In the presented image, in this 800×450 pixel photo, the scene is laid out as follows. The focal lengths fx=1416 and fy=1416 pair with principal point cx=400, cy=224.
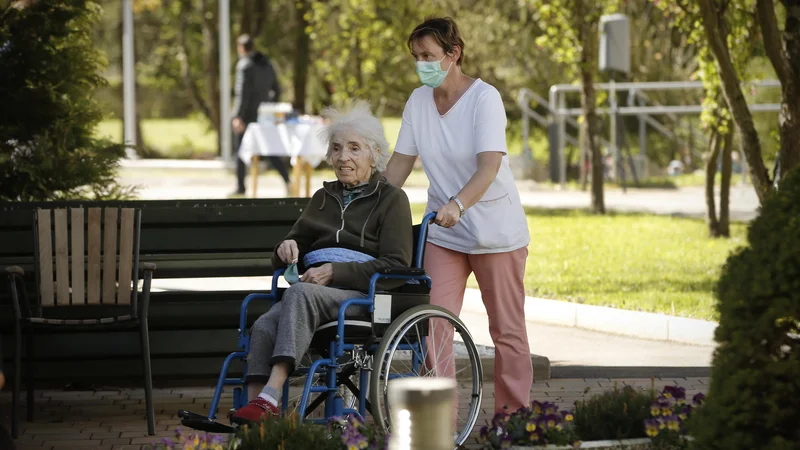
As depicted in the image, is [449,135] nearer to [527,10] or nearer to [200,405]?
[200,405]

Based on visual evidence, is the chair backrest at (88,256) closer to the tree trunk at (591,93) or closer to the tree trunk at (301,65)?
the tree trunk at (591,93)

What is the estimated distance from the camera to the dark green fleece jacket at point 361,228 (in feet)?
17.9

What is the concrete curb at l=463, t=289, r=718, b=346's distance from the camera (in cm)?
891

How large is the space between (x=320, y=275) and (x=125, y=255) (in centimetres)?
126

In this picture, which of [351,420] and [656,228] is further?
[656,228]

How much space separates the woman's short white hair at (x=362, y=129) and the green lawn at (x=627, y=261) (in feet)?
11.5

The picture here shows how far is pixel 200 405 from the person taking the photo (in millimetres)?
6844

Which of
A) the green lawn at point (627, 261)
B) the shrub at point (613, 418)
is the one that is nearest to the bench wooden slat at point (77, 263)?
the shrub at point (613, 418)

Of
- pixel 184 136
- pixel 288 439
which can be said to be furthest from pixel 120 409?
pixel 184 136

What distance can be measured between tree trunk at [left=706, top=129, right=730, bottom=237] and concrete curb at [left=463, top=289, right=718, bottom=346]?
489 centimetres

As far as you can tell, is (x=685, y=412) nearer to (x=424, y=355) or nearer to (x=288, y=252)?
(x=424, y=355)

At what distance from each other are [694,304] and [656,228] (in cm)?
581

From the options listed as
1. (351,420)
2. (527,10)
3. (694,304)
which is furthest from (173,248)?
(527,10)

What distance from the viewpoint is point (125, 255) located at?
6301 millimetres
